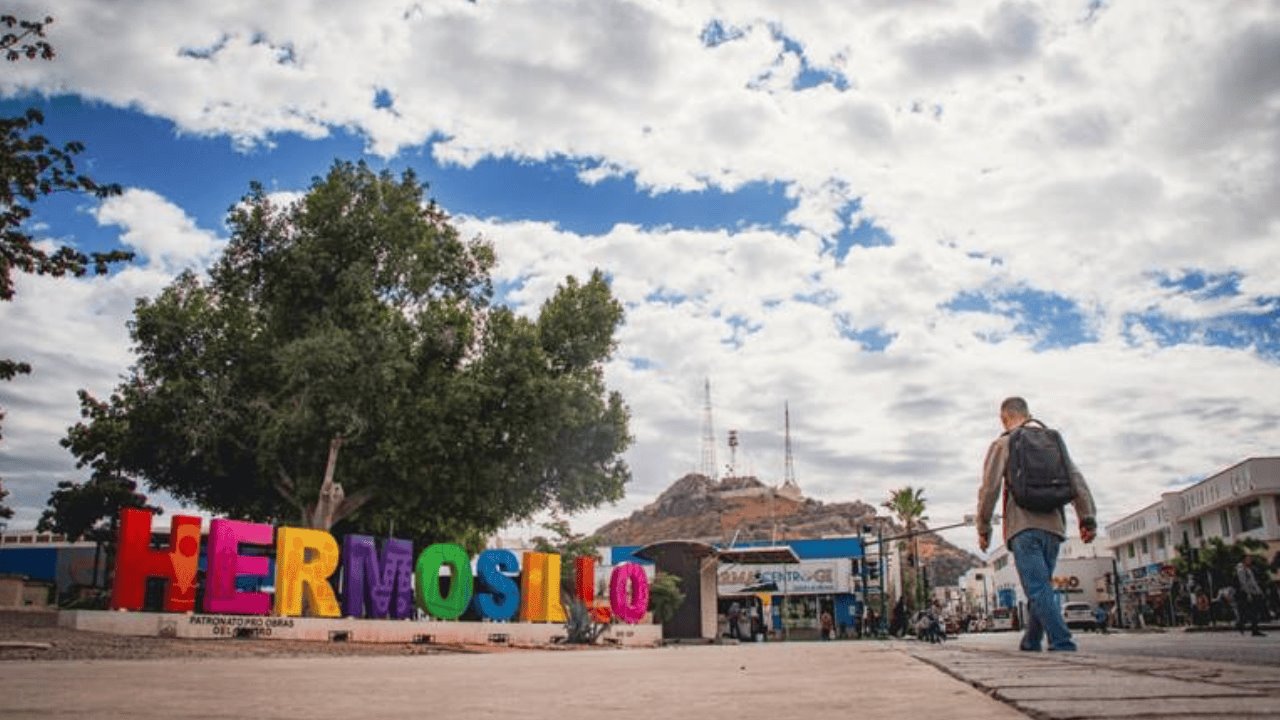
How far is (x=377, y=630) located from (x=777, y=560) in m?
28.2

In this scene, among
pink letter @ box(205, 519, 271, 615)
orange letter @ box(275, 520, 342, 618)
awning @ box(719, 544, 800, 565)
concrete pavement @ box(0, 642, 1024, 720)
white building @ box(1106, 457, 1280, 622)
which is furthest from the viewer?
white building @ box(1106, 457, 1280, 622)

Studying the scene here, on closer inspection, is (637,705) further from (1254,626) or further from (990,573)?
(990,573)

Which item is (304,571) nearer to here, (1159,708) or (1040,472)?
(1040,472)

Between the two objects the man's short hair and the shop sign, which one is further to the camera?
the shop sign

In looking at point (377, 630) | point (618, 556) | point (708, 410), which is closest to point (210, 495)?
point (377, 630)

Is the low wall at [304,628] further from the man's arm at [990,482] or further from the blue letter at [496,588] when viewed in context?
the man's arm at [990,482]

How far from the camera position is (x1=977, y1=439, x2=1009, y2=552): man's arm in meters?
6.93

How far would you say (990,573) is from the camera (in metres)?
142

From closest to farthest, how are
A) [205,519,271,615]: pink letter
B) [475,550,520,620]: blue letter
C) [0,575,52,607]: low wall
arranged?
[205,519,271,615]: pink letter, [475,550,520,620]: blue letter, [0,575,52,607]: low wall

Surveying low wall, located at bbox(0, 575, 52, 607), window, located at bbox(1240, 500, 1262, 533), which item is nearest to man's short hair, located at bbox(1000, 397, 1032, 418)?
low wall, located at bbox(0, 575, 52, 607)

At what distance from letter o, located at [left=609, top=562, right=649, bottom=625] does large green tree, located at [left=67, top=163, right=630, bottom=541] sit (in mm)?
4128

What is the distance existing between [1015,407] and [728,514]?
145832 millimetres

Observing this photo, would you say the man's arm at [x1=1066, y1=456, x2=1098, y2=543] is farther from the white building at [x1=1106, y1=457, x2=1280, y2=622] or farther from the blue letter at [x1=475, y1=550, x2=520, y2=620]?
the white building at [x1=1106, y1=457, x2=1280, y2=622]

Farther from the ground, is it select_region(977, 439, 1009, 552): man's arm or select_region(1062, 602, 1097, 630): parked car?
select_region(977, 439, 1009, 552): man's arm
